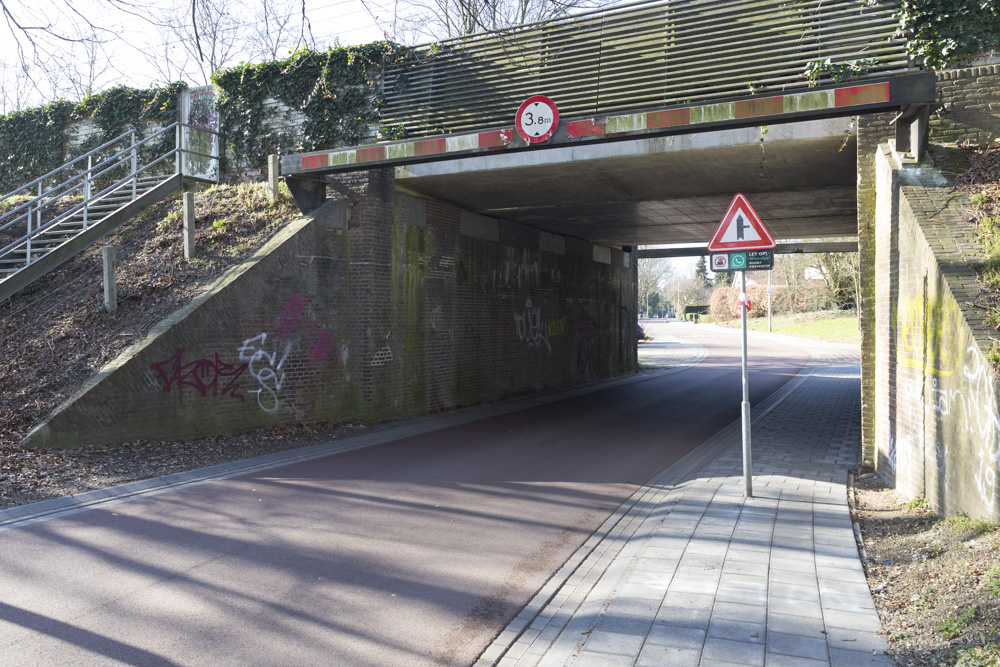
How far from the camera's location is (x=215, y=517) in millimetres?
6781

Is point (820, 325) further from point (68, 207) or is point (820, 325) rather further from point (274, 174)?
point (68, 207)

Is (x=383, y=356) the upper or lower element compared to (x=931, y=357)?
lower

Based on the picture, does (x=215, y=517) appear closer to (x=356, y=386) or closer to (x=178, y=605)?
(x=178, y=605)

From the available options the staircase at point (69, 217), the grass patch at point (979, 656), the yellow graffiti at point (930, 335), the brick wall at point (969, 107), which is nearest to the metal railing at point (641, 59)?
the brick wall at point (969, 107)

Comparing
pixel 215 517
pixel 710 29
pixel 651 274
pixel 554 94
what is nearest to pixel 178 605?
pixel 215 517

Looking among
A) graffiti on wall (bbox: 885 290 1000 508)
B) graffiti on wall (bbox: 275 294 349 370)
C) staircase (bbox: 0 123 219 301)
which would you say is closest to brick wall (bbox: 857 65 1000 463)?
graffiti on wall (bbox: 885 290 1000 508)

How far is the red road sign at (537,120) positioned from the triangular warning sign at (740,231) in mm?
3400

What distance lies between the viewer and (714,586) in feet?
16.2

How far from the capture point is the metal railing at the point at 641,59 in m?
9.81

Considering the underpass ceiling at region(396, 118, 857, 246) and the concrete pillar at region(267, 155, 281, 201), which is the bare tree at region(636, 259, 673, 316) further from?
the concrete pillar at region(267, 155, 281, 201)

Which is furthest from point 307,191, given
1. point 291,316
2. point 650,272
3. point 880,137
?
point 650,272

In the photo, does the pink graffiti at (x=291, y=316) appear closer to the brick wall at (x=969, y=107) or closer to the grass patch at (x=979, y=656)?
the brick wall at (x=969, y=107)

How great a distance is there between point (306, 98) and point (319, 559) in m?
12.1

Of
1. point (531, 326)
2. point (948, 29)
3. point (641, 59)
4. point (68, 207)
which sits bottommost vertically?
point (531, 326)
